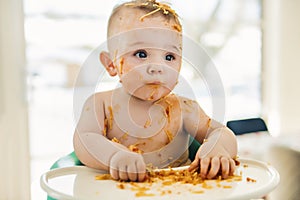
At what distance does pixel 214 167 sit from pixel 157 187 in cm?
11

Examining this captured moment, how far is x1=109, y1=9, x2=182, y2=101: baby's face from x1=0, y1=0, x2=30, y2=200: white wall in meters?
1.27

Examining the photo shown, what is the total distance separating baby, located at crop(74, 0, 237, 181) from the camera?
72 cm

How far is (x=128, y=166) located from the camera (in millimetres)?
683

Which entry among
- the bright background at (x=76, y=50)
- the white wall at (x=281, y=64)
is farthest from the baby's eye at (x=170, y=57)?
the white wall at (x=281, y=64)

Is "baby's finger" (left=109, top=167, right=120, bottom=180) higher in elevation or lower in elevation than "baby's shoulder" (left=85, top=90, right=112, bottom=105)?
lower

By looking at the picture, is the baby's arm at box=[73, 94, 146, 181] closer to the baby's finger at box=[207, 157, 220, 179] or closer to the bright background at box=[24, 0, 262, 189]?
the baby's finger at box=[207, 157, 220, 179]

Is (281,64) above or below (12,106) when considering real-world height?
above

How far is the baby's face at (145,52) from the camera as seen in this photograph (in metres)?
0.72

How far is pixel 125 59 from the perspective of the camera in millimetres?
734

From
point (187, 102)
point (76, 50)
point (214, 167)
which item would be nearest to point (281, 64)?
point (76, 50)

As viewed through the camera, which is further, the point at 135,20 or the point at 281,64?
the point at 281,64

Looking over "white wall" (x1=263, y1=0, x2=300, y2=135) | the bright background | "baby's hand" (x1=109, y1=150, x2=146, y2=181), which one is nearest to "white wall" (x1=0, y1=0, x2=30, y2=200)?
the bright background

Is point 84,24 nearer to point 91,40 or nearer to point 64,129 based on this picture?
point 91,40

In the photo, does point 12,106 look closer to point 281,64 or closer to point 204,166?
point 204,166
